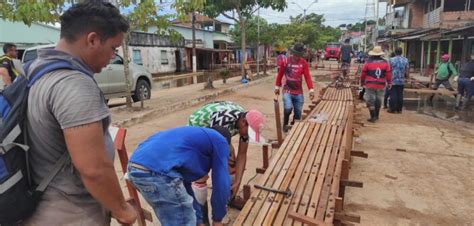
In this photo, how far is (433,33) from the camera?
57.0 ft

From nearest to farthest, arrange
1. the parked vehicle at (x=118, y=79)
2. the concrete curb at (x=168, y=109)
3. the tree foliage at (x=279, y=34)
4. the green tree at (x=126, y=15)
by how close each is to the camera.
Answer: the green tree at (x=126, y=15) → the concrete curb at (x=168, y=109) → the parked vehicle at (x=118, y=79) → the tree foliage at (x=279, y=34)

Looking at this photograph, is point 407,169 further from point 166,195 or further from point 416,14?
point 416,14

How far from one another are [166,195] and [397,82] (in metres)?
8.14

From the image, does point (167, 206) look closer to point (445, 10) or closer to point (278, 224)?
point (278, 224)

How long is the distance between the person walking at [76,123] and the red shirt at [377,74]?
23.8 ft

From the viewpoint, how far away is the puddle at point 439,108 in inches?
341

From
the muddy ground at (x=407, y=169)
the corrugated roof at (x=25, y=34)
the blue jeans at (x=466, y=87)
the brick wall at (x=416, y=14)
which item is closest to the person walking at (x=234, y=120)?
the muddy ground at (x=407, y=169)

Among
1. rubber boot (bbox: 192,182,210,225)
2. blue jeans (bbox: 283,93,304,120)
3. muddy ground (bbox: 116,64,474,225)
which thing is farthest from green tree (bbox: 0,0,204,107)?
rubber boot (bbox: 192,182,210,225)

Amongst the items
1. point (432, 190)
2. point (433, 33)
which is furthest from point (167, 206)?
point (433, 33)

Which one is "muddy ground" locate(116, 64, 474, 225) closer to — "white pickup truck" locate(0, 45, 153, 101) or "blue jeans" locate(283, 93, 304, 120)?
"blue jeans" locate(283, 93, 304, 120)

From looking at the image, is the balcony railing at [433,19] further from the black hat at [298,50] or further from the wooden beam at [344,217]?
the wooden beam at [344,217]

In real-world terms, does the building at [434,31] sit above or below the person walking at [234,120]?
above

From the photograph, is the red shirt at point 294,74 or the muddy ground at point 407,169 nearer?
the muddy ground at point 407,169

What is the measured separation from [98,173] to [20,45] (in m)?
19.9
